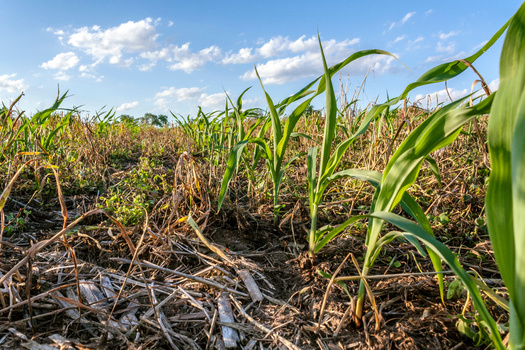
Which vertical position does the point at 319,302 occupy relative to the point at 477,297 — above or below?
below

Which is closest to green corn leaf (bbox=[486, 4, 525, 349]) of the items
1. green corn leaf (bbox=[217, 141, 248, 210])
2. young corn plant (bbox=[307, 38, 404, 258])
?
young corn plant (bbox=[307, 38, 404, 258])

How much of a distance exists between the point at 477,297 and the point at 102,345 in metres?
1.01

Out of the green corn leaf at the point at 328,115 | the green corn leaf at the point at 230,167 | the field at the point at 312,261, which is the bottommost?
the field at the point at 312,261

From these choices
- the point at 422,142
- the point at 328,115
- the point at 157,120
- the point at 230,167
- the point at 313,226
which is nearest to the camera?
the point at 422,142

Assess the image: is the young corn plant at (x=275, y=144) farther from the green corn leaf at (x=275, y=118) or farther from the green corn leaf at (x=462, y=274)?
the green corn leaf at (x=462, y=274)

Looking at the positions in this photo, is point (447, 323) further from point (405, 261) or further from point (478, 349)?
point (405, 261)

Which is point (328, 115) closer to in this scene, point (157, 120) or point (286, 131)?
point (286, 131)

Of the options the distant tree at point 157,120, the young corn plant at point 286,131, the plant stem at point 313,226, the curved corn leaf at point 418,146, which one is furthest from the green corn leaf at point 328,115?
the distant tree at point 157,120

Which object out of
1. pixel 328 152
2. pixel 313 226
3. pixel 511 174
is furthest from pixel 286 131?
pixel 511 174

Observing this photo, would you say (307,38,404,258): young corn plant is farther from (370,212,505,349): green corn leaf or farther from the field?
(370,212,505,349): green corn leaf

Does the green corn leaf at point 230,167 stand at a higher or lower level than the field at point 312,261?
higher

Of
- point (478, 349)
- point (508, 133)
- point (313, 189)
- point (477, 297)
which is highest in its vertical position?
point (508, 133)

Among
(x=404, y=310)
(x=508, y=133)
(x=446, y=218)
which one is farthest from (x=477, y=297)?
(x=446, y=218)

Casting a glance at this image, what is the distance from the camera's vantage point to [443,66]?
1.02 m
